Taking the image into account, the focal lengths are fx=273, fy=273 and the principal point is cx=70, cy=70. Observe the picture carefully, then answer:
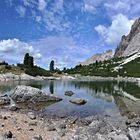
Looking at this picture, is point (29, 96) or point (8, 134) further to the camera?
point (29, 96)

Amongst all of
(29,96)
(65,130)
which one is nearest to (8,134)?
(65,130)

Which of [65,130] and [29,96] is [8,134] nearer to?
[65,130]


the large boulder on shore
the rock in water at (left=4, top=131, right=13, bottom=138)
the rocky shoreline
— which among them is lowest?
the rocky shoreline

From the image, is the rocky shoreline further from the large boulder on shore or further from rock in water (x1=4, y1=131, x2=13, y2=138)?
the large boulder on shore

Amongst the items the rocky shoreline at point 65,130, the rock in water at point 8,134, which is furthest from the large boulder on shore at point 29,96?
the rock in water at point 8,134

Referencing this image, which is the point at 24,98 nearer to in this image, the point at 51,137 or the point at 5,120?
the point at 5,120

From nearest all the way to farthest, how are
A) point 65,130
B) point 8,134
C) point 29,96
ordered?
point 8,134 → point 65,130 → point 29,96

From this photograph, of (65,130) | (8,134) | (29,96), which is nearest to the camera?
(8,134)

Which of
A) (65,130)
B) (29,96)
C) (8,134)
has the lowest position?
(65,130)

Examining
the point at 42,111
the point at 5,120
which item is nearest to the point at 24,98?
the point at 42,111

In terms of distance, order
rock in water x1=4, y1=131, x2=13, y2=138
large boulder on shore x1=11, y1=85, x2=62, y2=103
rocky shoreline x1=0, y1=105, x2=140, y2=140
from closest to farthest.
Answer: rock in water x1=4, y1=131, x2=13, y2=138 < rocky shoreline x1=0, y1=105, x2=140, y2=140 < large boulder on shore x1=11, y1=85, x2=62, y2=103

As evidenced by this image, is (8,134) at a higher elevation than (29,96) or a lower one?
lower

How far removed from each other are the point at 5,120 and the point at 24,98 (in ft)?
81.2

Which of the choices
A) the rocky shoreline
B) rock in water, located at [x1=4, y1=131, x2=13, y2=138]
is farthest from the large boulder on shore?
rock in water, located at [x1=4, y1=131, x2=13, y2=138]
